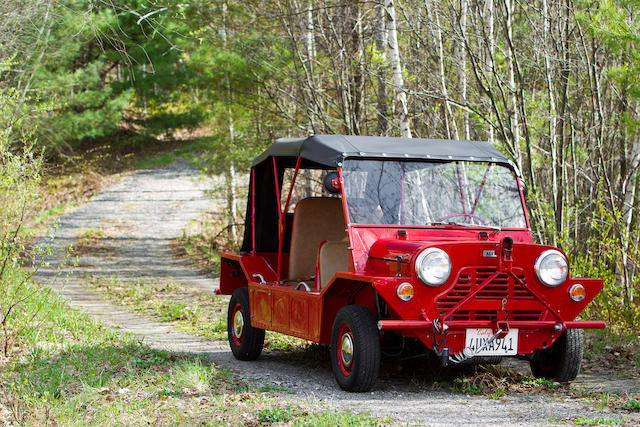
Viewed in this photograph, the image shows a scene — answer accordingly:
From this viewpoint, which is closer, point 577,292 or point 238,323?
point 577,292

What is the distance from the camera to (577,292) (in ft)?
21.9

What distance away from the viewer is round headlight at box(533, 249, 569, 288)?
255 inches

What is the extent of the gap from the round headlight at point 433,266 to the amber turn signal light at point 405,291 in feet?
0.41

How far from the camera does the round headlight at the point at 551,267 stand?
6.47m

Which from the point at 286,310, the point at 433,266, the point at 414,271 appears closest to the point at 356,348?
the point at 414,271

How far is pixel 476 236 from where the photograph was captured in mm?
7254

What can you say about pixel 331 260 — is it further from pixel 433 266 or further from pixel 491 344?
pixel 491 344

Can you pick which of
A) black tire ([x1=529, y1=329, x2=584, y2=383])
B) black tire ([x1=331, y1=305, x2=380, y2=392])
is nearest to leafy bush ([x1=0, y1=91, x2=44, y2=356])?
black tire ([x1=331, y1=305, x2=380, y2=392])

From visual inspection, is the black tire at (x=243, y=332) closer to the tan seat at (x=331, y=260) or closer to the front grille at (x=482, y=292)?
the tan seat at (x=331, y=260)

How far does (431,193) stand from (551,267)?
4.59 ft

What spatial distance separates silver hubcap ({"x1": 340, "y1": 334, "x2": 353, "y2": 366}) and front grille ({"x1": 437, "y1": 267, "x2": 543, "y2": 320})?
2.69 feet

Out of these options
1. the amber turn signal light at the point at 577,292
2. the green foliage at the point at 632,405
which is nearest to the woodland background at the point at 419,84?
the amber turn signal light at the point at 577,292

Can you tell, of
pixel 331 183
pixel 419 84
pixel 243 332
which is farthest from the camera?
pixel 419 84

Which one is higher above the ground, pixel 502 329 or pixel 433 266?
pixel 433 266
